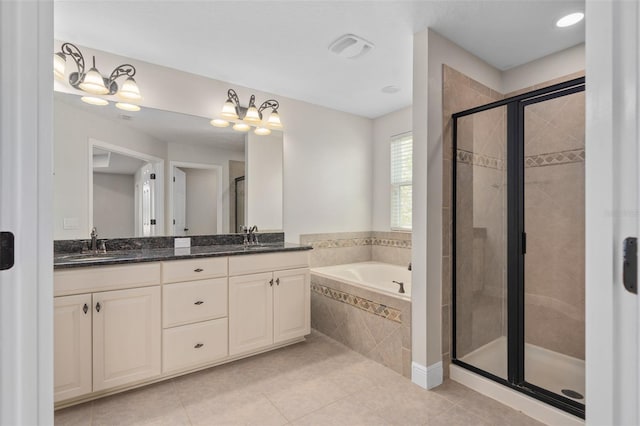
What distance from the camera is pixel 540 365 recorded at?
2072mm

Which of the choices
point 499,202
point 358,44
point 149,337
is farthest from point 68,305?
point 499,202

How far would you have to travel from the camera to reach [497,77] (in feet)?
8.96

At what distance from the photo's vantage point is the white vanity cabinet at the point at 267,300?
2426 mm

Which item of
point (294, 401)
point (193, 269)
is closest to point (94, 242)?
point (193, 269)

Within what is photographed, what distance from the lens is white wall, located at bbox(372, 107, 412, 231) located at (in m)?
3.87

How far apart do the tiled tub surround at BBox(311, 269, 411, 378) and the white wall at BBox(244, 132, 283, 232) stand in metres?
0.75

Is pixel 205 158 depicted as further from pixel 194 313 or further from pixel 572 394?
pixel 572 394

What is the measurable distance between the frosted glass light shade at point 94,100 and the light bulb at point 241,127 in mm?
1046
